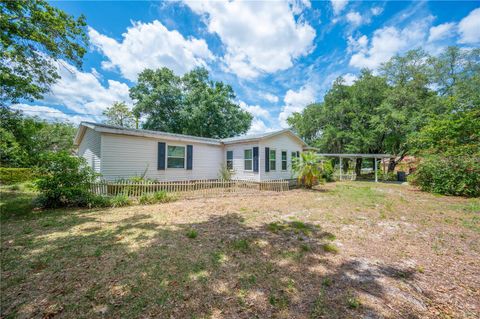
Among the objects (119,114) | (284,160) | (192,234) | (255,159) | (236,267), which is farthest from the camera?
(119,114)

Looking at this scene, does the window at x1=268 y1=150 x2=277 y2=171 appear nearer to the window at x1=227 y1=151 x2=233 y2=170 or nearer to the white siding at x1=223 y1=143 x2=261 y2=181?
the white siding at x1=223 y1=143 x2=261 y2=181

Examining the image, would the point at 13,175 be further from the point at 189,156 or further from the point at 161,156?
the point at 189,156

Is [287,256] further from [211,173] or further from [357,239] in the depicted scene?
[211,173]

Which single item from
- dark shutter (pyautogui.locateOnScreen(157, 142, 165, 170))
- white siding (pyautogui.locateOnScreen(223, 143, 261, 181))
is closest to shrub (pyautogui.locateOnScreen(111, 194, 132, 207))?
dark shutter (pyautogui.locateOnScreen(157, 142, 165, 170))

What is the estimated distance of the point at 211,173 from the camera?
42.6 ft

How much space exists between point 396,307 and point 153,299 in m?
2.92

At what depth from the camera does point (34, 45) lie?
7195 millimetres

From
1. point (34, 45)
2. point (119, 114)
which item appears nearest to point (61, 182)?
point (34, 45)

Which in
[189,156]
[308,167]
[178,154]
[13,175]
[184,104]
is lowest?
[13,175]

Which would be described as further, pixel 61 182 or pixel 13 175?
pixel 13 175

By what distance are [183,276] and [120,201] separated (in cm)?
550

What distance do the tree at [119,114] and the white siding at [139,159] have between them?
70.1ft

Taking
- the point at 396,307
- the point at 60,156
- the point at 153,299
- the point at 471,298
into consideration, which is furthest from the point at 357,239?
the point at 60,156

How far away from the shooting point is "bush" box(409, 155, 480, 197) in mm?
9242
